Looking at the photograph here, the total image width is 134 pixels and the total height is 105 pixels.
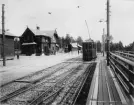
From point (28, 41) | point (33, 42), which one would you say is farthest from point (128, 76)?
point (28, 41)

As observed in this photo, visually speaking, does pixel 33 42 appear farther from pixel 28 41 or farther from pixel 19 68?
pixel 19 68

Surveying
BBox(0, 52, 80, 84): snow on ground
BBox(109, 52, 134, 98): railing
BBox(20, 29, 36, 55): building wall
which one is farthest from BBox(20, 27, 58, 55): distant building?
BBox(109, 52, 134, 98): railing

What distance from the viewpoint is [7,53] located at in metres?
28.0

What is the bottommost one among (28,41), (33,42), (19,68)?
(19,68)

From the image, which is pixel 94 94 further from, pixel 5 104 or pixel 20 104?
pixel 5 104

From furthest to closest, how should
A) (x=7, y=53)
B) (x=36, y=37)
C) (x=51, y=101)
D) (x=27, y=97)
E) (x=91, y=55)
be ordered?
(x=36, y=37)
(x=7, y=53)
(x=91, y=55)
(x=27, y=97)
(x=51, y=101)

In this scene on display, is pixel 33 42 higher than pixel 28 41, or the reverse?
pixel 28 41

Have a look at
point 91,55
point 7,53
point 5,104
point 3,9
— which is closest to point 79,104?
point 5,104

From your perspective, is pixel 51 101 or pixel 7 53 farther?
pixel 7 53

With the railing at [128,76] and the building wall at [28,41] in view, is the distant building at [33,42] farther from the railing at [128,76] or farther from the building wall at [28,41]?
the railing at [128,76]

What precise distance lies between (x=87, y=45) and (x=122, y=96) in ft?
59.6

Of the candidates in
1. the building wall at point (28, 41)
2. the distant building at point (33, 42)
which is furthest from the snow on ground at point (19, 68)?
the distant building at point (33, 42)

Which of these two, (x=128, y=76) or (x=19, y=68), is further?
(x=19, y=68)

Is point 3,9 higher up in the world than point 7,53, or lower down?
higher up
